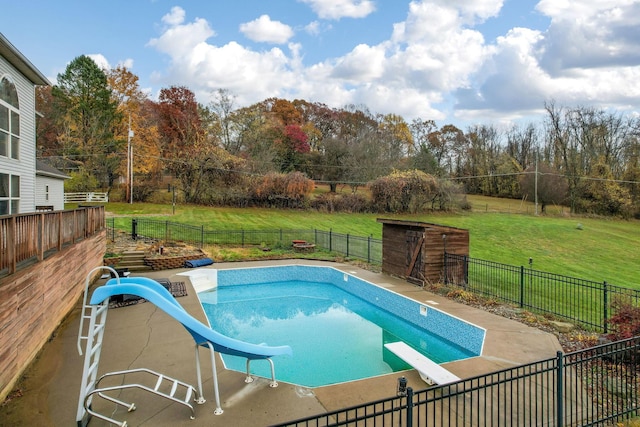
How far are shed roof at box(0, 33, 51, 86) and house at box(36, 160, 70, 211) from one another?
4933 mm

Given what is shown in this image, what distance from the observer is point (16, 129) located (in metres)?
10.6

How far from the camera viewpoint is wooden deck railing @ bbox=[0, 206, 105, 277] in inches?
201

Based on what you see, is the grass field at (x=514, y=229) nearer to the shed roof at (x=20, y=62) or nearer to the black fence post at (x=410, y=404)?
the shed roof at (x=20, y=62)

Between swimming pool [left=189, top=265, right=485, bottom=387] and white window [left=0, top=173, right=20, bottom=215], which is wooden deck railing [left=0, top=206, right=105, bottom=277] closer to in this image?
white window [left=0, top=173, right=20, bottom=215]

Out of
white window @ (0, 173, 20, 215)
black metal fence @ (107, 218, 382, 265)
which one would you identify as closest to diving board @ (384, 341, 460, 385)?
white window @ (0, 173, 20, 215)

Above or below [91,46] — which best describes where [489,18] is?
below

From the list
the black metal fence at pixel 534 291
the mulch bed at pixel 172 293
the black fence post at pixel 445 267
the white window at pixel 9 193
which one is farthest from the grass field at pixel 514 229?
the white window at pixel 9 193

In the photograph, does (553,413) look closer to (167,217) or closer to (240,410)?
(240,410)

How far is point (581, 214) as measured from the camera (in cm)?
3466

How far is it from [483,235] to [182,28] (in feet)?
68.2

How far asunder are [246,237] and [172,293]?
959 cm

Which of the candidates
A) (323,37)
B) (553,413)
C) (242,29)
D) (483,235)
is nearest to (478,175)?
(483,235)

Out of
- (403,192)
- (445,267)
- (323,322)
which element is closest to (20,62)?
(323,322)

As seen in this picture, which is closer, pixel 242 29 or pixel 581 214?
pixel 242 29
